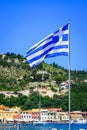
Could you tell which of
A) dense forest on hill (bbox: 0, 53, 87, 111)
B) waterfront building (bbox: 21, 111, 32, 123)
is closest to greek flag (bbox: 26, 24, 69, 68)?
waterfront building (bbox: 21, 111, 32, 123)

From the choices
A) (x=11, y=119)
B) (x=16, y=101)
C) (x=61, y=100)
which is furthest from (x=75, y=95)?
(x=11, y=119)

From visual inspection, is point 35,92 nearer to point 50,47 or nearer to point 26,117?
point 26,117

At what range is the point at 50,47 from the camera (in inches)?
782

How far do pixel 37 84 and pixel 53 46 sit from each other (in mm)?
168983

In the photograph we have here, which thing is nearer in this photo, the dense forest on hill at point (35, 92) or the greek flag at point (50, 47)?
the greek flag at point (50, 47)

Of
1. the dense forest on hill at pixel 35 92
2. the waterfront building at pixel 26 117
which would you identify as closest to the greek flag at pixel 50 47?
the waterfront building at pixel 26 117

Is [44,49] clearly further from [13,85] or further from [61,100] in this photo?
[13,85]

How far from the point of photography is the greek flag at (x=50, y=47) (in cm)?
1956

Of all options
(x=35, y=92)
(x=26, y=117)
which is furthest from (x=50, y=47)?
(x=35, y=92)

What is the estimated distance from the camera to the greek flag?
19.6m

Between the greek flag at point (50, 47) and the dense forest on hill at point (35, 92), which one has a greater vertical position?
the dense forest on hill at point (35, 92)

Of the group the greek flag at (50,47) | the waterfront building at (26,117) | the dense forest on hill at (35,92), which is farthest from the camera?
the dense forest on hill at (35,92)

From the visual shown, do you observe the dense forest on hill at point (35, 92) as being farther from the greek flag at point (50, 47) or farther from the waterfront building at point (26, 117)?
the greek flag at point (50, 47)

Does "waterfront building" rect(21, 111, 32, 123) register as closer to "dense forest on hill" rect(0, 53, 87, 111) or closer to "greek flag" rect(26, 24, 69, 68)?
"dense forest on hill" rect(0, 53, 87, 111)
